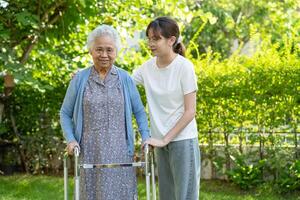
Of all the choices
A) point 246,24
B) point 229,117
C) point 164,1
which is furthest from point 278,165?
point 246,24

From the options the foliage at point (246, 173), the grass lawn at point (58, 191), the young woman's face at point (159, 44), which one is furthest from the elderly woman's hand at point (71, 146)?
the foliage at point (246, 173)

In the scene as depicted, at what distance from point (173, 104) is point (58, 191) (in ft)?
12.4

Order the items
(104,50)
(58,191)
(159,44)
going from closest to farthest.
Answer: (104,50) → (159,44) → (58,191)

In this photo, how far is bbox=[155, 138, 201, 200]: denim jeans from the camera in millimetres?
3334

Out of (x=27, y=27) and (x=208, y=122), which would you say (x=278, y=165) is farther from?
(x=27, y=27)

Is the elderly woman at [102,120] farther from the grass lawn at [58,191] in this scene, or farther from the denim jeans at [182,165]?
the grass lawn at [58,191]

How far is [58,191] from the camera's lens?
680 centimetres

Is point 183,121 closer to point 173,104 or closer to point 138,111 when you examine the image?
point 173,104

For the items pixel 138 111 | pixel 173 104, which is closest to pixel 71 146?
pixel 138 111

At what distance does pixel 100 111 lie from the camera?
10.5 ft

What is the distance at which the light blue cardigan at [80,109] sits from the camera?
322cm

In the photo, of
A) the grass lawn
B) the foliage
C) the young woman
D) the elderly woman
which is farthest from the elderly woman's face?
the foliage

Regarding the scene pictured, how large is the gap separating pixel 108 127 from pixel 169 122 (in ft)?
1.09

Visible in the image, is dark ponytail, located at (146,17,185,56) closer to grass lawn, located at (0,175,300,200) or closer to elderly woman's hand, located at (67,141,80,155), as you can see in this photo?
elderly woman's hand, located at (67,141,80,155)
